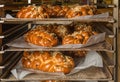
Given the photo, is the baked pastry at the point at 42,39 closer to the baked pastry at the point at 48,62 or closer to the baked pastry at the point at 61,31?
the baked pastry at the point at 48,62

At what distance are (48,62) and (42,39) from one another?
15 cm

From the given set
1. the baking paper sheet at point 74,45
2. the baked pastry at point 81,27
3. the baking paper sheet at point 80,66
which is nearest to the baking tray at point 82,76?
the baking paper sheet at point 80,66

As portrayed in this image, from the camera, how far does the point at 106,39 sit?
69.1 inches

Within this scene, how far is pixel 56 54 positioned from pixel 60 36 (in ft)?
0.78

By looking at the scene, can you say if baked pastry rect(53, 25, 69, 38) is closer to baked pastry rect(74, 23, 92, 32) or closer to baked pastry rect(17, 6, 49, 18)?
baked pastry rect(74, 23, 92, 32)

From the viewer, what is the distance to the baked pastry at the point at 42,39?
1.57m

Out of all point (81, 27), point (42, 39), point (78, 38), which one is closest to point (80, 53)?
point (81, 27)

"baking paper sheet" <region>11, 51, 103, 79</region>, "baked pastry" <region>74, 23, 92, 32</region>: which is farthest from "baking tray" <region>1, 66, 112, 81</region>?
"baked pastry" <region>74, 23, 92, 32</region>

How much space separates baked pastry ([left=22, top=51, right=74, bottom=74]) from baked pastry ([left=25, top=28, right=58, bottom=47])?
0.10 metres

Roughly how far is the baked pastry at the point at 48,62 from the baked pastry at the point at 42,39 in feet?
0.33

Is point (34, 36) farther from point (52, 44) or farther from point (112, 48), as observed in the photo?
point (112, 48)

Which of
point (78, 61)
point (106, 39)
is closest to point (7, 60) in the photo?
point (78, 61)

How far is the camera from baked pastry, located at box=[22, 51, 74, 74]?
1.57 m

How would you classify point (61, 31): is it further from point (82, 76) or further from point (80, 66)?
point (82, 76)
